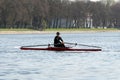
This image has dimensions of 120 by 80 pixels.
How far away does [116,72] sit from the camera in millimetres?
30594

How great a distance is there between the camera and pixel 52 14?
517ft

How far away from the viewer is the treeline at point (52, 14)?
139250 mm

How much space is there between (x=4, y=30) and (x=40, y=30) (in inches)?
659

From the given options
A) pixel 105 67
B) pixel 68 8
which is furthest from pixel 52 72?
pixel 68 8

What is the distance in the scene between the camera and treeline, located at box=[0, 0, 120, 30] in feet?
457

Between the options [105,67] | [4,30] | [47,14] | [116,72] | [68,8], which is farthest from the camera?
[68,8]

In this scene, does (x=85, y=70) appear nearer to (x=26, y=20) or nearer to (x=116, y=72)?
(x=116, y=72)

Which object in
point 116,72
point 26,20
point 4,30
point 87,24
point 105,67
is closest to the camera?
point 116,72

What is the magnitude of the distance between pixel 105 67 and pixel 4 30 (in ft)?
334

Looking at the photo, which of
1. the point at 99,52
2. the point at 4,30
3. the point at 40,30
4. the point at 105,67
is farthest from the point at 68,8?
the point at 105,67

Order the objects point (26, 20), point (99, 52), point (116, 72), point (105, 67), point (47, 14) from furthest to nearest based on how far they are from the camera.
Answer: point (47, 14) < point (26, 20) < point (99, 52) < point (105, 67) < point (116, 72)

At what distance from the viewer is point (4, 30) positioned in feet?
439

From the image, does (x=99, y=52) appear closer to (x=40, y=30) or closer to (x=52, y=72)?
(x=52, y=72)

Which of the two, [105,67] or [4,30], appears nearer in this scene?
[105,67]
